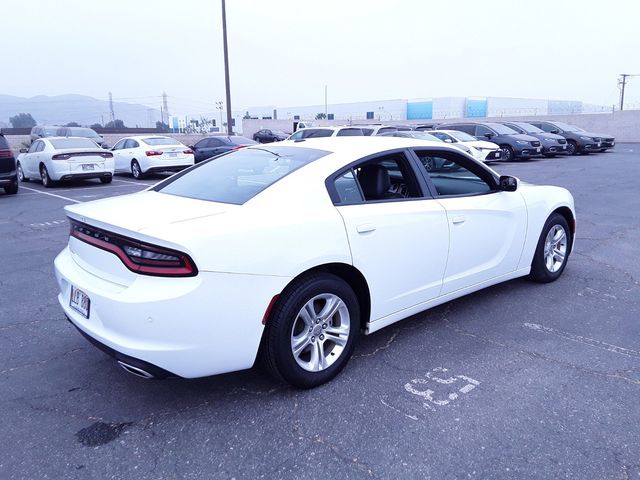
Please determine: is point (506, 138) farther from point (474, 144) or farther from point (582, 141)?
point (582, 141)

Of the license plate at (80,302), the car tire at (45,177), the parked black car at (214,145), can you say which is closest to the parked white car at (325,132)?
the parked black car at (214,145)

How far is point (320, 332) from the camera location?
304cm

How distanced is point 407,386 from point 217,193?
5.70 ft

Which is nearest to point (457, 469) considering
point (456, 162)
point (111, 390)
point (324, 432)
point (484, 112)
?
point (324, 432)

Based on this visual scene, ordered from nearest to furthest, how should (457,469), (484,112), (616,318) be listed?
(457,469), (616,318), (484,112)

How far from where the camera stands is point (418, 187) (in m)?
3.68

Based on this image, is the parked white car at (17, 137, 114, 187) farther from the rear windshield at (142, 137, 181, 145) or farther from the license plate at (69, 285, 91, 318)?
the license plate at (69, 285, 91, 318)

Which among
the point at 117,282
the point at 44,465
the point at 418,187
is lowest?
the point at 44,465

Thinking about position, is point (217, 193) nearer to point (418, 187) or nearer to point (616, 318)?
point (418, 187)

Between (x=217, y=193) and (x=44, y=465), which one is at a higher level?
(x=217, y=193)

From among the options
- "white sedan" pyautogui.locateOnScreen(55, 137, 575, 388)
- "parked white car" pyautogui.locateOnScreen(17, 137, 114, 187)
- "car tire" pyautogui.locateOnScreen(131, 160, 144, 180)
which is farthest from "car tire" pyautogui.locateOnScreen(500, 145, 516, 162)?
"white sedan" pyautogui.locateOnScreen(55, 137, 575, 388)

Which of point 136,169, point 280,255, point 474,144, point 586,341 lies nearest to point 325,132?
point 474,144

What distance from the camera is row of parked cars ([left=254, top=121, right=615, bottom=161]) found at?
58.3 ft

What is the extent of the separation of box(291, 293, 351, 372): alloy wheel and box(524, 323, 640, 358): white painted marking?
5.67ft
